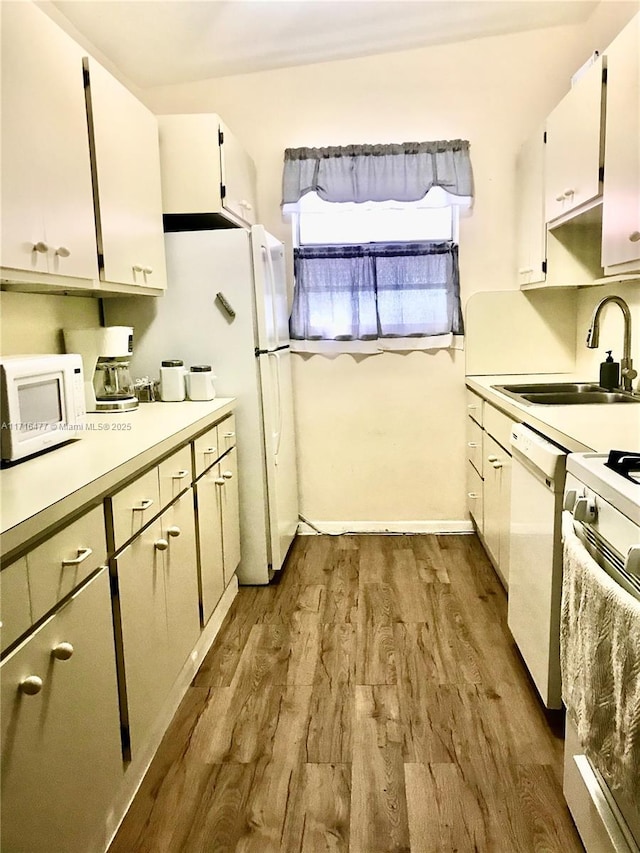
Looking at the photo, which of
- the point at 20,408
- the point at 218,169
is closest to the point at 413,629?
the point at 20,408

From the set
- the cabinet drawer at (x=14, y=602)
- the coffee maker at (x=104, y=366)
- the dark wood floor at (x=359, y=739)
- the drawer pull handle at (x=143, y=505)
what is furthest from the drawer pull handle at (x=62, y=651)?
the coffee maker at (x=104, y=366)

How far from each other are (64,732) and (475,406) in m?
2.65

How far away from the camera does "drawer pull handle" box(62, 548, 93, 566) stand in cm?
139

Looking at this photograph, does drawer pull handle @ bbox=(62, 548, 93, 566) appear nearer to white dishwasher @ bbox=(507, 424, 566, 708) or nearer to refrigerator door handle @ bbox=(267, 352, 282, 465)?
white dishwasher @ bbox=(507, 424, 566, 708)

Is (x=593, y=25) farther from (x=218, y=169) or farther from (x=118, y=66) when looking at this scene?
(x=118, y=66)

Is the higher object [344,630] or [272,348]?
[272,348]

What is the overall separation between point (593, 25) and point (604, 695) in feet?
11.2

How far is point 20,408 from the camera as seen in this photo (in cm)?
176

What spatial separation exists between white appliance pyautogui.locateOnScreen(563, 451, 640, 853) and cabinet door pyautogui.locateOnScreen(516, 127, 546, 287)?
189 cm

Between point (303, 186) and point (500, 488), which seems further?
point (303, 186)

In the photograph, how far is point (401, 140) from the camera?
3.68 metres

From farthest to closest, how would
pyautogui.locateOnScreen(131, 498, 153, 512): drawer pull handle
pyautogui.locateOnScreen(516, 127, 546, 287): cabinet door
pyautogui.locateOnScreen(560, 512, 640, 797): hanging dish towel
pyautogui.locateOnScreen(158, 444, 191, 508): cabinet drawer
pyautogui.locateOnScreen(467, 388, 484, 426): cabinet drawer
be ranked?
pyautogui.locateOnScreen(467, 388, 484, 426): cabinet drawer < pyautogui.locateOnScreen(516, 127, 546, 287): cabinet door < pyautogui.locateOnScreen(158, 444, 191, 508): cabinet drawer < pyautogui.locateOnScreen(131, 498, 153, 512): drawer pull handle < pyautogui.locateOnScreen(560, 512, 640, 797): hanging dish towel

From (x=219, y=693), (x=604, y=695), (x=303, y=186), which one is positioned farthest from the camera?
(x=303, y=186)

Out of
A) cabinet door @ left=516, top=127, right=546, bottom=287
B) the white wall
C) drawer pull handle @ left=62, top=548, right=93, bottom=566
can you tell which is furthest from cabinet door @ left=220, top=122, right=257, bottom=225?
drawer pull handle @ left=62, top=548, right=93, bottom=566
